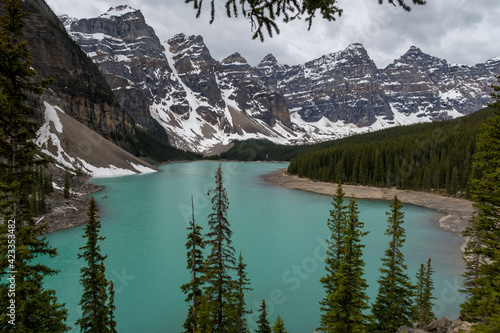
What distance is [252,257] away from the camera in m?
24.5

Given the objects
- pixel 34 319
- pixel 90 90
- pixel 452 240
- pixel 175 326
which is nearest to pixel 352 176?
pixel 452 240

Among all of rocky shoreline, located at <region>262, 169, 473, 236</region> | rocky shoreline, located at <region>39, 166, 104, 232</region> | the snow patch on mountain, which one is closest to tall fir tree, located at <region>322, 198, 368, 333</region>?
rocky shoreline, located at <region>262, 169, 473, 236</region>

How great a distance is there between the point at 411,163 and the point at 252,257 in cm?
5806

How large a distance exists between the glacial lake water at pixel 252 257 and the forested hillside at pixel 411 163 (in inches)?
664

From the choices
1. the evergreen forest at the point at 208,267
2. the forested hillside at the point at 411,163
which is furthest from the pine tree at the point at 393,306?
the forested hillside at the point at 411,163

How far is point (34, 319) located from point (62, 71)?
434 ft

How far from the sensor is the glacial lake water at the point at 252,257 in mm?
16359

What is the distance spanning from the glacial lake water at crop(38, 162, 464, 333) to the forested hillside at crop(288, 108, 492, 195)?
16.9 m

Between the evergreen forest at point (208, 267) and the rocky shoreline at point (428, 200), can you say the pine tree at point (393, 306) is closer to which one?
the evergreen forest at point (208, 267)

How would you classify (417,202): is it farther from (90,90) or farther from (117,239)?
(90,90)

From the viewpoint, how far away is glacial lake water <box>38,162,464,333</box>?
1636 cm

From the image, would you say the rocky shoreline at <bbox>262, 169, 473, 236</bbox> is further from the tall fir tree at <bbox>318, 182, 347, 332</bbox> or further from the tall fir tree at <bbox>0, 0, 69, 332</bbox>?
the tall fir tree at <bbox>0, 0, 69, 332</bbox>

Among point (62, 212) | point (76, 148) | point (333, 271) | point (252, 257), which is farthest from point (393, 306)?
point (76, 148)

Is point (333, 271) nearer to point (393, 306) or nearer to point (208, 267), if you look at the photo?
point (393, 306)
